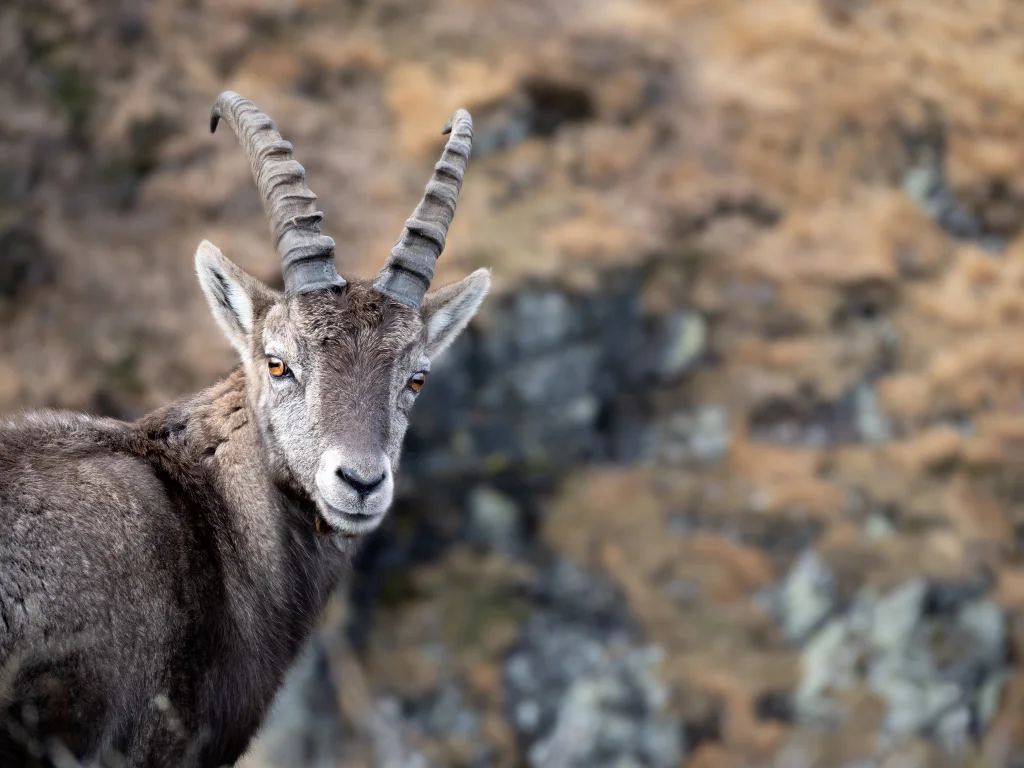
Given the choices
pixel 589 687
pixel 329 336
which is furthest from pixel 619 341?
pixel 329 336

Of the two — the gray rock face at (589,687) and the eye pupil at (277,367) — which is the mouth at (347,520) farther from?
the gray rock face at (589,687)

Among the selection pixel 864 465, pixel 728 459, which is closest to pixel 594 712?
pixel 728 459

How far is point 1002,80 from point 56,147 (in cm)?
1905

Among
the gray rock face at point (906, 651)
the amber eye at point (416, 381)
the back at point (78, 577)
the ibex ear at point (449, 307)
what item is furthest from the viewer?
the gray rock face at point (906, 651)

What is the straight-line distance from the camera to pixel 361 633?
1725 cm

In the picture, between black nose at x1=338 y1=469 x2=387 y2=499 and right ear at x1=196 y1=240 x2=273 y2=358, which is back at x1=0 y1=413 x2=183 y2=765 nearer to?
black nose at x1=338 y1=469 x2=387 y2=499

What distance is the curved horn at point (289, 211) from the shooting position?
7559 millimetres

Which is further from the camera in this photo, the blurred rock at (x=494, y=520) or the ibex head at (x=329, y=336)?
the blurred rock at (x=494, y=520)

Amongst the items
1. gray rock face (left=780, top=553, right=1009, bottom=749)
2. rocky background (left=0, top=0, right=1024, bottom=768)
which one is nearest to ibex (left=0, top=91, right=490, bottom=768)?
rocky background (left=0, top=0, right=1024, bottom=768)

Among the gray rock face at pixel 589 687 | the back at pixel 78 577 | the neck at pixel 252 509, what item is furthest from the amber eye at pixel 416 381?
the gray rock face at pixel 589 687

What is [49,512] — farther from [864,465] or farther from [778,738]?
[864,465]

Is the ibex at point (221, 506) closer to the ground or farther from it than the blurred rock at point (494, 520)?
farther from it

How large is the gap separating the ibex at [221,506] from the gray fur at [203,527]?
12mm

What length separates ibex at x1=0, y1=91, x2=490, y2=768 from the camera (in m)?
6.12
